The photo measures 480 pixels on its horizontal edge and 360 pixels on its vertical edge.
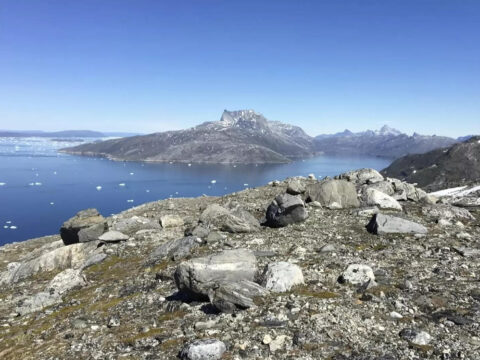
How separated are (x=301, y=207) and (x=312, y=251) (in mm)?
5133

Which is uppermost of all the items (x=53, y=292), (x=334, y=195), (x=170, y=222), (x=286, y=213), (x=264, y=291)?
(x=334, y=195)

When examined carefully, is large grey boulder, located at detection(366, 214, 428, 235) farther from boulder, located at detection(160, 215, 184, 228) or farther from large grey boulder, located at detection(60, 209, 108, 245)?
large grey boulder, located at detection(60, 209, 108, 245)

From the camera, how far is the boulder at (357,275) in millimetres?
12664

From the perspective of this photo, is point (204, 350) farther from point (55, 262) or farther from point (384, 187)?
point (384, 187)

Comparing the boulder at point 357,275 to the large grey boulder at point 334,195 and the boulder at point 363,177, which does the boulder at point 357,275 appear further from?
the boulder at point 363,177

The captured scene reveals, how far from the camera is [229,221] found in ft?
67.3

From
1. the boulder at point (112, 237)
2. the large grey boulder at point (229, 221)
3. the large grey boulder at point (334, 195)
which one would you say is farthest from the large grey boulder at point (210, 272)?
the large grey boulder at point (334, 195)

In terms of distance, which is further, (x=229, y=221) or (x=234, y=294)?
(x=229, y=221)

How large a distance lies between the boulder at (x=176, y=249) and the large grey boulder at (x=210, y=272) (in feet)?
15.2

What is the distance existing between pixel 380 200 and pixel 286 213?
26.5ft

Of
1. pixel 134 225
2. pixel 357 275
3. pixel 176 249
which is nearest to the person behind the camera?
pixel 357 275

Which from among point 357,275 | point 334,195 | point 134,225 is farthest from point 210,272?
point 334,195

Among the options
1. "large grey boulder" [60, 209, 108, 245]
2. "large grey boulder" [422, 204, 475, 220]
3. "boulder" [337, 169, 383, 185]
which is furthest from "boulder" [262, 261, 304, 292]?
"boulder" [337, 169, 383, 185]

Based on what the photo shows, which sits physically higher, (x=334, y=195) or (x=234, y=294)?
(x=334, y=195)
